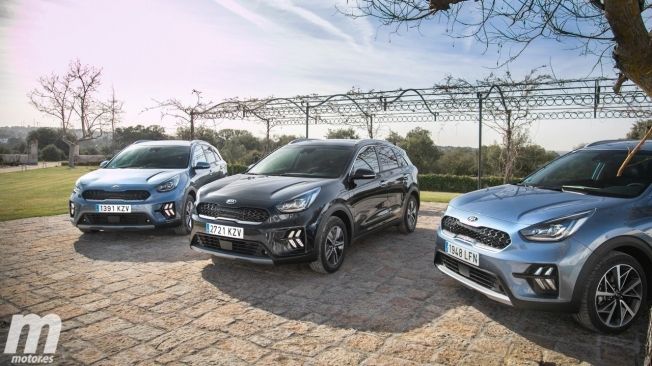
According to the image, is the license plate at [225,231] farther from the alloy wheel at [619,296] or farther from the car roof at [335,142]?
the alloy wheel at [619,296]

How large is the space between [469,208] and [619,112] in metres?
13.1

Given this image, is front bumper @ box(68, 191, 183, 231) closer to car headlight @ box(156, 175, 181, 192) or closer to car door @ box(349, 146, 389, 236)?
car headlight @ box(156, 175, 181, 192)

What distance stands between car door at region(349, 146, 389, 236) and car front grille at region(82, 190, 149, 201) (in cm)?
338

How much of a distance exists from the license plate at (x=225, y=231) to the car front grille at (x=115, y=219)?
2170mm

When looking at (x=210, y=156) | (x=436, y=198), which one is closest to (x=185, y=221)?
(x=210, y=156)

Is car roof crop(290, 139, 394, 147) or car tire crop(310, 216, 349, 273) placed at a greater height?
car roof crop(290, 139, 394, 147)

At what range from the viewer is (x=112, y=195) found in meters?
6.38

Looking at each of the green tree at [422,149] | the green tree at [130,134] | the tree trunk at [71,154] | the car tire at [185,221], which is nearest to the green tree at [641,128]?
the car tire at [185,221]

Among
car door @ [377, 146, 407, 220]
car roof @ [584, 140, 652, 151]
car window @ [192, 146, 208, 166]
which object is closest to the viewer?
car roof @ [584, 140, 652, 151]

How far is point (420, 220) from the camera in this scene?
9102mm

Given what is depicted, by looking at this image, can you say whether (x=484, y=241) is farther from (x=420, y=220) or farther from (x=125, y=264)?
(x=420, y=220)

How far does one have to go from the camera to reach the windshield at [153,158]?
300 inches

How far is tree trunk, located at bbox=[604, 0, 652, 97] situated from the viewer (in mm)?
2750

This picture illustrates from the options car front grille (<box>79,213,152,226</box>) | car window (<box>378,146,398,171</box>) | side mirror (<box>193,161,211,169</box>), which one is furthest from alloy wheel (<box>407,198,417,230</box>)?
car front grille (<box>79,213,152,226</box>)
